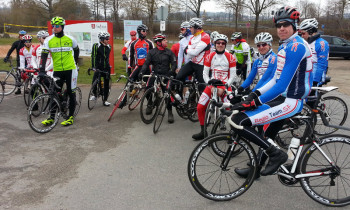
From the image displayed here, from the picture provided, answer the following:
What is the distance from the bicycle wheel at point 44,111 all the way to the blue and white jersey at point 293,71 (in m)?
4.28

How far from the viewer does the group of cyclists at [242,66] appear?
2.97 meters

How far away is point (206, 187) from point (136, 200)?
868 millimetres

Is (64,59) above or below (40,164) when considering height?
above

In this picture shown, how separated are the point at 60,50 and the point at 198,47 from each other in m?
2.83

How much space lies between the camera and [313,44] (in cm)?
532

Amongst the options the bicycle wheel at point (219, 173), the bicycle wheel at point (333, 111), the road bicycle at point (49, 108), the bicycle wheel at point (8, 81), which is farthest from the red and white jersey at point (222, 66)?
the bicycle wheel at point (8, 81)

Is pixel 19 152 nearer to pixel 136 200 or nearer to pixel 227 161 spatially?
pixel 136 200

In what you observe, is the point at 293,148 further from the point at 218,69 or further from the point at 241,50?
the point at 241,50

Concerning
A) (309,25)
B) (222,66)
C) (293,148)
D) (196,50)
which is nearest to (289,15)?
(293,148)

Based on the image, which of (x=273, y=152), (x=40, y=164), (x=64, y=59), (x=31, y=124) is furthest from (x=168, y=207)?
(x=64, y=59)

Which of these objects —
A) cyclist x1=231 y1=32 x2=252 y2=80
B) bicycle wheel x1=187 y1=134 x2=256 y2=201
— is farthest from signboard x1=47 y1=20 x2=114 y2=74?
bicycle wheel x1=187 y1=134 x2=256 y2=201

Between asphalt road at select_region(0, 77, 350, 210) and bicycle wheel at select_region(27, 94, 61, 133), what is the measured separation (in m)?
0.15

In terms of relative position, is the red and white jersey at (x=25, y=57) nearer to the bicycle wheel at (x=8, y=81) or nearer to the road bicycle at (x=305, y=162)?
the bicycle wheel at (x=8, y=81)

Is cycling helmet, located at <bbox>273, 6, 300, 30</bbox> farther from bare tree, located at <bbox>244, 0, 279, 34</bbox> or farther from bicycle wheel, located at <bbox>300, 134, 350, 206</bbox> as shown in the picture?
bare tree, located at <bbox>244, 0, 279, 34</bbox>
